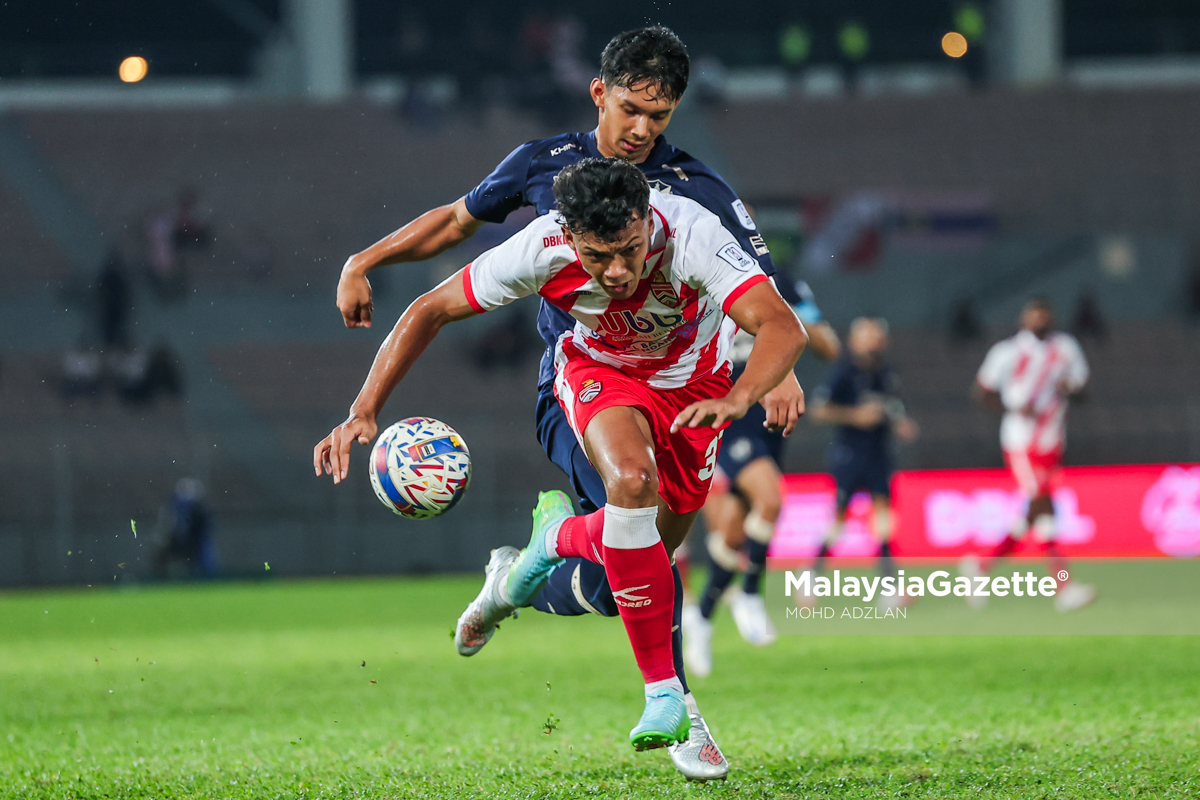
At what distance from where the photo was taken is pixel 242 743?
5.39m

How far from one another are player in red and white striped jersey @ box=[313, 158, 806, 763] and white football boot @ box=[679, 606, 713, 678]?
9.47 feet

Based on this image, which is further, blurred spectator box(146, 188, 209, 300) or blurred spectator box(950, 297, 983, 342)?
blurred spectator box(950, 297, 983, 342)

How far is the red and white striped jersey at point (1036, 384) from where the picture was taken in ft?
37.2

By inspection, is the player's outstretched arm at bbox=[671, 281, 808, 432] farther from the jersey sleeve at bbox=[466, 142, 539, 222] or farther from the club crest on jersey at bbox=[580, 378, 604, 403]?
the jersey sleeve at bbox=[466, 142, 539, 222]

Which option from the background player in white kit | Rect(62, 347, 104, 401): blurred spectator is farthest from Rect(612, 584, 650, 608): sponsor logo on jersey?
Rect(62, 347, 104, 401): blurred spectator

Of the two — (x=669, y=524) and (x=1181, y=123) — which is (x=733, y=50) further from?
(x=669, y=524)

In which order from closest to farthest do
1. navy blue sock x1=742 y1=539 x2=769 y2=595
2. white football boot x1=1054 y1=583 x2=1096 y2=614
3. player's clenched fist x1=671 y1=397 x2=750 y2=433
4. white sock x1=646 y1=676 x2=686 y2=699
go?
player's clenched fist x1=671 y1=397 x2=750 y2=433 < white sock x1=646 y1=676 x2=686 y2=699 < navy blue sock x1=742 y1=539 x2=769 y2=595 < white football boot x1=1054 y1=583 x2=1096 y2=614

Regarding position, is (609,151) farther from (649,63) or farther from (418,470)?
(418,470)

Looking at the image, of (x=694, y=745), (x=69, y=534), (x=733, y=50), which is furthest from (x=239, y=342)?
(x=694, y=745)

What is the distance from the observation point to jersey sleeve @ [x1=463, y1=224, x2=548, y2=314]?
4.21 meters

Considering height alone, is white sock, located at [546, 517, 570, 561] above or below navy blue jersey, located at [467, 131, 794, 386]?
below

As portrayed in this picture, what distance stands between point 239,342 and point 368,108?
550cm

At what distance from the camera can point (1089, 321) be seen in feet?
71.9

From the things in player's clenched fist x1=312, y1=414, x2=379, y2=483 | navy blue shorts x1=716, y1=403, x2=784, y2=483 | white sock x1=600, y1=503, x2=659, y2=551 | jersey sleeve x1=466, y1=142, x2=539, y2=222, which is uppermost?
jersey sleeve x1=466, y1=142, x2=539, y2=222
